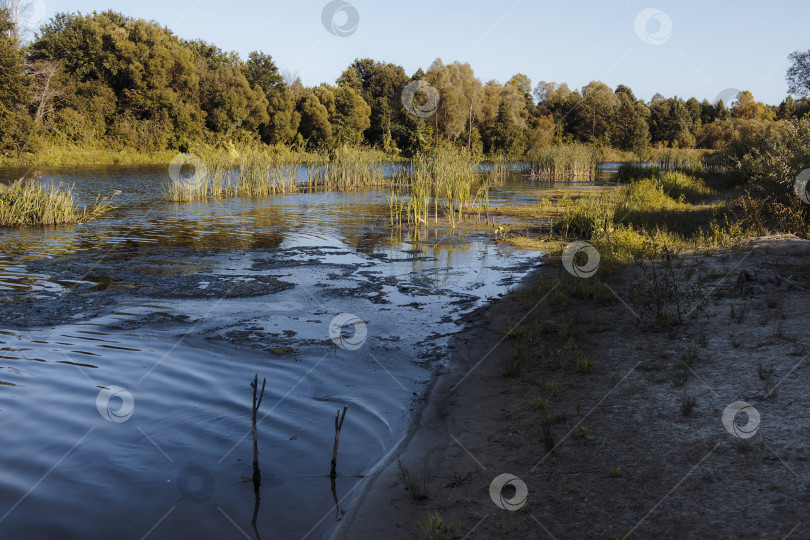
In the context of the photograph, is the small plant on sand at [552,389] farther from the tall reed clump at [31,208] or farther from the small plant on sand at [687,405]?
the tall reed clump at [31,208]

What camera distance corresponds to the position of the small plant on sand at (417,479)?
11.9ft

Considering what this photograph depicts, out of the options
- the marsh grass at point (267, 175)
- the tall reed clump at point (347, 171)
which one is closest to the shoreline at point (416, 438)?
the marsh grass at point (267, 175)

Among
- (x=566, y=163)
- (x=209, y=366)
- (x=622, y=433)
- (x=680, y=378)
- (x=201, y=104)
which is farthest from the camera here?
(x=201, y=104)

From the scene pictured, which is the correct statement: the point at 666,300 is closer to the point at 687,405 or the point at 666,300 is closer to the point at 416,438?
the point at 687,405

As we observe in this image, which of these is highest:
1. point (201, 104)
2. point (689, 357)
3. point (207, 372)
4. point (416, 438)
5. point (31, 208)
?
point (201, 104)

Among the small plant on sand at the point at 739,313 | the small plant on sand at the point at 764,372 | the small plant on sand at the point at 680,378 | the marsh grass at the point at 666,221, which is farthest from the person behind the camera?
the marsh grass at the point at 666,221

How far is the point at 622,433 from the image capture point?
4.12 m

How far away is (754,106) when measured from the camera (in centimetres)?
6512

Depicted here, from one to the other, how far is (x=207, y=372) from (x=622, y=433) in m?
4.02

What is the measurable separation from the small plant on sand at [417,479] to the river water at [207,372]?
0.34m

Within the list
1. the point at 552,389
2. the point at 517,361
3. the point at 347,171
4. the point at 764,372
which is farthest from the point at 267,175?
the point at 764,372

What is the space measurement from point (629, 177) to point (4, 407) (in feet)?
99.3

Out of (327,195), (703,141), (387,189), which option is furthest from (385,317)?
(703,141)

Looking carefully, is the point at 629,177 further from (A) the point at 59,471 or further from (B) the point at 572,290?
(A) the point at 59,471
